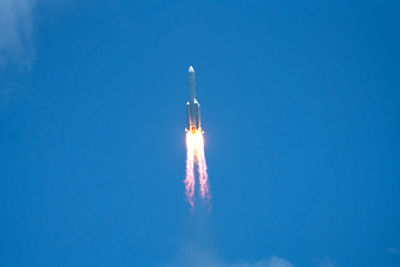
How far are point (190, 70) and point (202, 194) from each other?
2862 cm

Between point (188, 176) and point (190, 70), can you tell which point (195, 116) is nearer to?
point (190, 70)

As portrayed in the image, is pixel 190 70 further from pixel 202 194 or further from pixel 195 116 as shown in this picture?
pixel 202 194

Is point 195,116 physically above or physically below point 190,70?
below

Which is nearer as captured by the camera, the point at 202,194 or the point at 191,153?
the point at 191,153

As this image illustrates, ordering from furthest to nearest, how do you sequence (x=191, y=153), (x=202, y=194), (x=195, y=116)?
(x=202, y=194)
(x=191, y=153)
(x=195, y=116)

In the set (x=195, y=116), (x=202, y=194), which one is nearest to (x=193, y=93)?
(x=195, y=116)

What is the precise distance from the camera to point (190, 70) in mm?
110688

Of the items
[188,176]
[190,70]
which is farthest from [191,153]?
[190,70]

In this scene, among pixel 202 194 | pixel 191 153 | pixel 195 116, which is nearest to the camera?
pixel 195 116

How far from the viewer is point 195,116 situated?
110 m

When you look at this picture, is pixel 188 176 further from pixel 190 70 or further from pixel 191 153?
pixel 190 70

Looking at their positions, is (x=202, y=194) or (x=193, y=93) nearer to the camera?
(x=193, y=93)

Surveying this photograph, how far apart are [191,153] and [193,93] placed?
13.6m

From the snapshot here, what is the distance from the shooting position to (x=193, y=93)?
110 m
